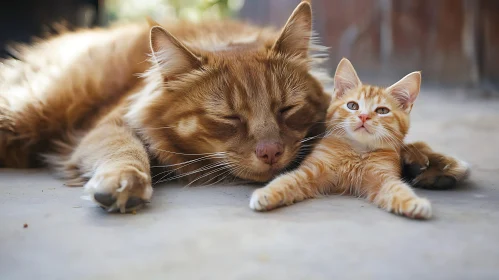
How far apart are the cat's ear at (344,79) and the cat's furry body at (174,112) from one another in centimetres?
17

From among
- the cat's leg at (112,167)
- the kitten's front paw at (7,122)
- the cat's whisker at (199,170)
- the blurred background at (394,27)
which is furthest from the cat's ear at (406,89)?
Result: the blurred background at (394,27)

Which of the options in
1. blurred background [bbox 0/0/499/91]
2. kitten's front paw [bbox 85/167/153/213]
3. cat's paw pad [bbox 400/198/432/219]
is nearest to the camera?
cat's paw pad [bbox 400/198/432/219]

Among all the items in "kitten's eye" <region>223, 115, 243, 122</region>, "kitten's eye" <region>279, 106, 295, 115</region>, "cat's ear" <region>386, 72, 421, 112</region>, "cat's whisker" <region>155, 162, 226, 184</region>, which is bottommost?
"cat's whisker" <region>155, 162, 226, 184</region>

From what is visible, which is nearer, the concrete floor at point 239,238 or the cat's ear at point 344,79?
the concrete floor at point 239,238

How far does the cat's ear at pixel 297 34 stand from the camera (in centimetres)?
240

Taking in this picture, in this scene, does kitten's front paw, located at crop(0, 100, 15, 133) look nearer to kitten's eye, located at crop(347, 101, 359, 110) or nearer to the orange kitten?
the orange kitten

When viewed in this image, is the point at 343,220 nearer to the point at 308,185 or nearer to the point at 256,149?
the point at 308,185

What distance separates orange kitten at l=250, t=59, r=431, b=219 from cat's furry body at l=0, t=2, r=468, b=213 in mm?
153

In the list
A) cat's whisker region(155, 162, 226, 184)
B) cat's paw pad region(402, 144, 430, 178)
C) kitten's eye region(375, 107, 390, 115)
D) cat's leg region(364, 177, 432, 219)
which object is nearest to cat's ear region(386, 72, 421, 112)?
kitten's eye region(375, 107, 390, 115)

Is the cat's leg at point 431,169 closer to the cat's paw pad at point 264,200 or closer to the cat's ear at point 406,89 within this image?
the cat's ear at point 406,89

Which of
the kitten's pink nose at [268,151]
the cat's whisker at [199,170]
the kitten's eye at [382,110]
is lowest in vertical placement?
the cat's whisker at [199,170]

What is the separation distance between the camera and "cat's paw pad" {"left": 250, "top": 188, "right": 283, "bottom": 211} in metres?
1.85

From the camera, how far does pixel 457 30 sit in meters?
6.77

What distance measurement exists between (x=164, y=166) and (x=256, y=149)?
1.63ft
